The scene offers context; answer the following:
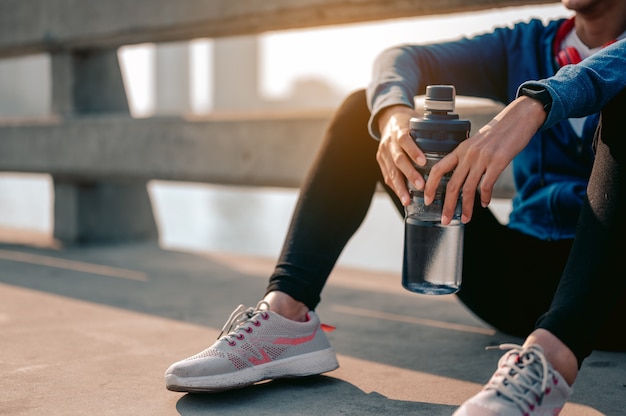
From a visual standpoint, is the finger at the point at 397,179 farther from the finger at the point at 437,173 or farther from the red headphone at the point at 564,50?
the red headphone at the point at 564,50

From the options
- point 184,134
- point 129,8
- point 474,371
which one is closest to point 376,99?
point 474,371

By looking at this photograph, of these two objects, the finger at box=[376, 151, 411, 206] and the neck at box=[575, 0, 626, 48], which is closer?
the finger at box=[376, 151, 411, 206]

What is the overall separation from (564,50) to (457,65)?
31 centimetres

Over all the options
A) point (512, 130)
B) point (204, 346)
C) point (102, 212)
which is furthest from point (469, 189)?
point (102, 212)

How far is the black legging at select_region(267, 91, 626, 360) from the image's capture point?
199cm

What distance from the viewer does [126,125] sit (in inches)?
187

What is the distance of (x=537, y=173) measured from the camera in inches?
86.6

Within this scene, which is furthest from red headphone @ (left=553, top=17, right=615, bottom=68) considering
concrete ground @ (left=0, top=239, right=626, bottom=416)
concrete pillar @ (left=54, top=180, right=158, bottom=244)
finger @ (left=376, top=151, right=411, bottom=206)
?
concrete pillar @ (left=54, top=180, right=158, bottom=244)

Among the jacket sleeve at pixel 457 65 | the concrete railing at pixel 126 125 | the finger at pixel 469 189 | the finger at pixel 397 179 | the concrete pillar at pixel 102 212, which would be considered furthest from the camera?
the concrete pillar at pixel 102 212

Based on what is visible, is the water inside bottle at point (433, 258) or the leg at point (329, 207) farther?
the leg at point (329, 207)

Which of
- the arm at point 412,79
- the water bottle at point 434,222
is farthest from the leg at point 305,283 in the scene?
the water bottle at point 434,222

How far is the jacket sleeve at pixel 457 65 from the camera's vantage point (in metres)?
2.17

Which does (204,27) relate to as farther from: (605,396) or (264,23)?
(605,396)

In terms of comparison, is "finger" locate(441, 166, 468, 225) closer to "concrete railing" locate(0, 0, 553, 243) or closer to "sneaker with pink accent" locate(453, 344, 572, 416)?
"sneaker with pink accent" locate(453, 344, 572, 416)
